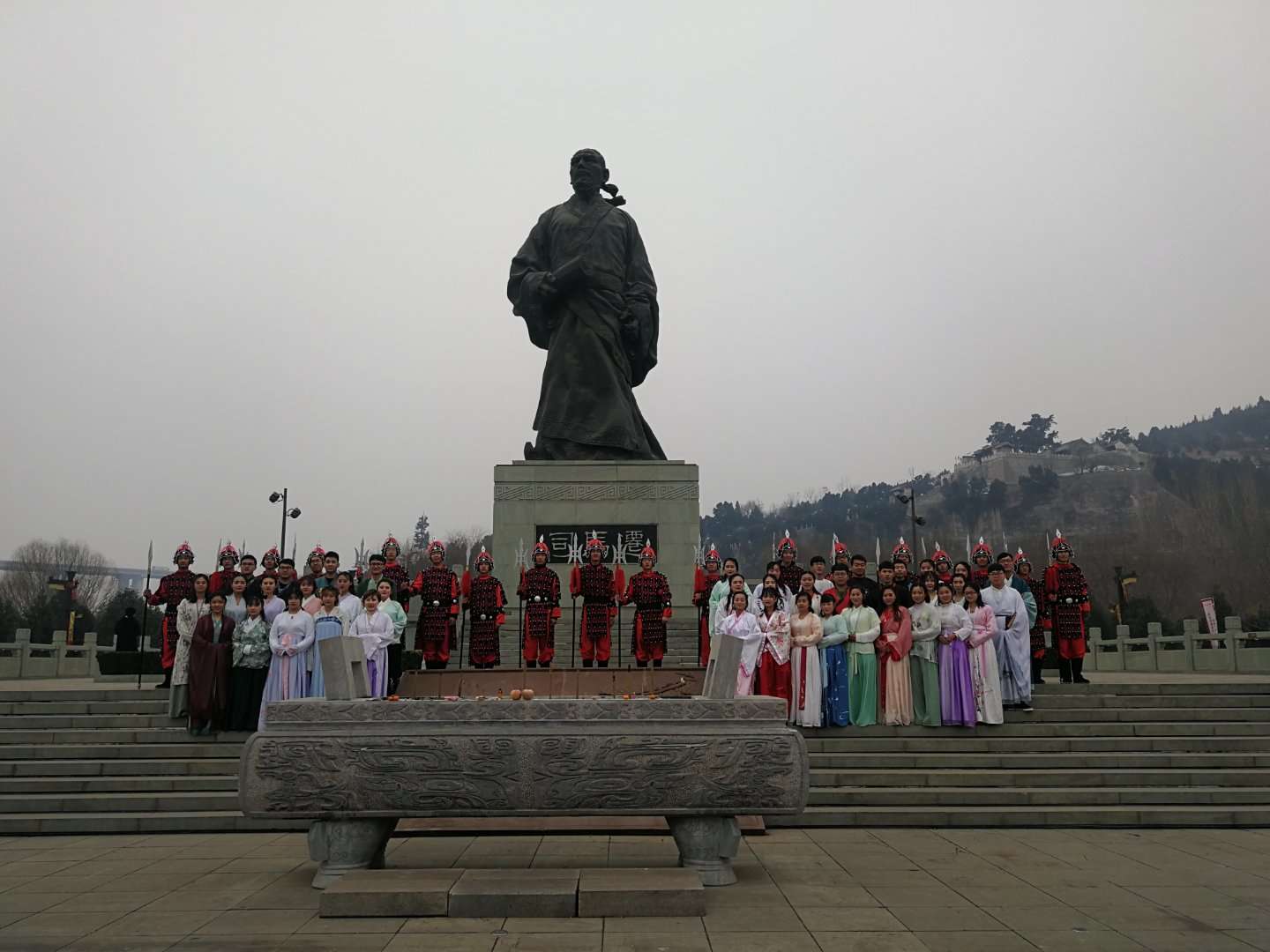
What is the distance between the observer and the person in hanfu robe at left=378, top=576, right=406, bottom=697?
30.7ft

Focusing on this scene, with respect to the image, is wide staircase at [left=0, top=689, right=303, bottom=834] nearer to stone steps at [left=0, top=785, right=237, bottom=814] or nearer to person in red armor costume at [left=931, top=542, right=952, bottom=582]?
stone steps at [left=0, top=785, right=237, bottom=814]

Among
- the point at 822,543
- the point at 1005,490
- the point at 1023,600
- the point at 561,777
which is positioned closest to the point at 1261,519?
the point at 822,543

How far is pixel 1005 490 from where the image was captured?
83625 mm

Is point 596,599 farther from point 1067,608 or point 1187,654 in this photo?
point 1187,654

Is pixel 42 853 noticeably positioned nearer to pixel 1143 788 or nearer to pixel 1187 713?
pixel 1143 788

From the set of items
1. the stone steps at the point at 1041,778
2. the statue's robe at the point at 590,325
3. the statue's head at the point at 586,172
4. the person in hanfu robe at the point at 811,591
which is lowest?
the stone steps at the point at 1041,778

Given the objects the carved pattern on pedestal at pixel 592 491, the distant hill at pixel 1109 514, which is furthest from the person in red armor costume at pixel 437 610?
the distant hill at pixel 1109 514

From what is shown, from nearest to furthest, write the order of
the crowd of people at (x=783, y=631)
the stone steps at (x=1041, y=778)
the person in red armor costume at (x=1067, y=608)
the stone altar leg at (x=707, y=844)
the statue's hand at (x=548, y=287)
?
the stone altar leg at (x=707, y=844) < the stone steps at (x=1041, y=778) < the crowd of people at (x=783, y=631) < the person in red armor costume at (x=1067, y=608) < the statue's hand at (x=548, y=287)

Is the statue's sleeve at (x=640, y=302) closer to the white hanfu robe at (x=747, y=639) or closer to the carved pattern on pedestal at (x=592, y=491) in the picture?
the carved pattern on pedestal at (x=592, y=491)

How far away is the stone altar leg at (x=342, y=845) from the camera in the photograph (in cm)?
534

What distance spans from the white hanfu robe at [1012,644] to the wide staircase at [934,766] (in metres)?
0.29

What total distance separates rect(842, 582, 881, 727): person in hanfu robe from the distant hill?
90.4 ft

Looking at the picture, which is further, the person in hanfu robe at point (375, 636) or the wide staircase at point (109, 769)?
the person in hanfu robe at point (375, 636)

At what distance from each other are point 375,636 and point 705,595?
3838mm
